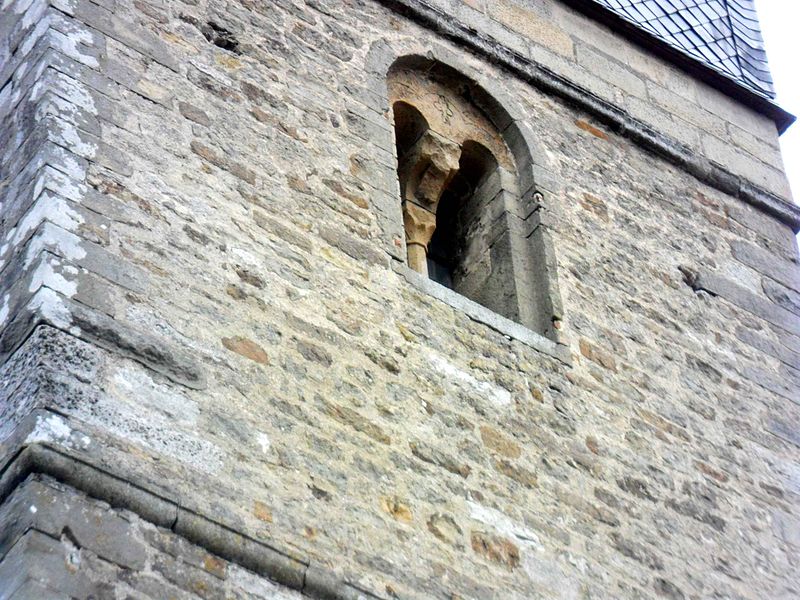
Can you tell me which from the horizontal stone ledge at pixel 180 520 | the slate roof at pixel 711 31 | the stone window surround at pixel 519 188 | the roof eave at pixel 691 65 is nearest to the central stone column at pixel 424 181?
the stone window surround at pixel 519 188

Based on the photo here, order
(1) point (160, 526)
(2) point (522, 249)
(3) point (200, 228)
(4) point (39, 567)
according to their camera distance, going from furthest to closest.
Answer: (2) point (522, 249)
(3) point (200, 228)
(1) point (160, 526)
(4) point (39, 567)

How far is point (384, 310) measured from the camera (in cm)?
691

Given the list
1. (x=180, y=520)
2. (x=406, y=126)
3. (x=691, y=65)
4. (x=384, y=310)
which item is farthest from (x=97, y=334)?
(x=691, y=65)

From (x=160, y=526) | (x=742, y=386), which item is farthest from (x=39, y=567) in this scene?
(x=742, y=386)

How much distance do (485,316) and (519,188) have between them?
1148mm

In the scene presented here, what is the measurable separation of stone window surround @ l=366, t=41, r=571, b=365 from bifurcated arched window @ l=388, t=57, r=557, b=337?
0.05 ft

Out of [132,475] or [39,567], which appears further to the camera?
[132,475]

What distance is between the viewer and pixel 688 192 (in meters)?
8.95

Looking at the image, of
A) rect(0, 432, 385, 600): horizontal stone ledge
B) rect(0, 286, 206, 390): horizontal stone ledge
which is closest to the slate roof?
rect(0, 286, 206, 390): horizontal stone ledge

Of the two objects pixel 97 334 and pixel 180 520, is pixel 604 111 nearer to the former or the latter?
pixel 97 334

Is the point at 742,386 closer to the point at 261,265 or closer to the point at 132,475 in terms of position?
the point at 261,265

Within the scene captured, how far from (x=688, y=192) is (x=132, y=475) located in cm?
418

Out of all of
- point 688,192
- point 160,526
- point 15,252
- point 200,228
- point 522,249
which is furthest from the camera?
point 688,192

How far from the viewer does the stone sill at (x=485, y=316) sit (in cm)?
716
